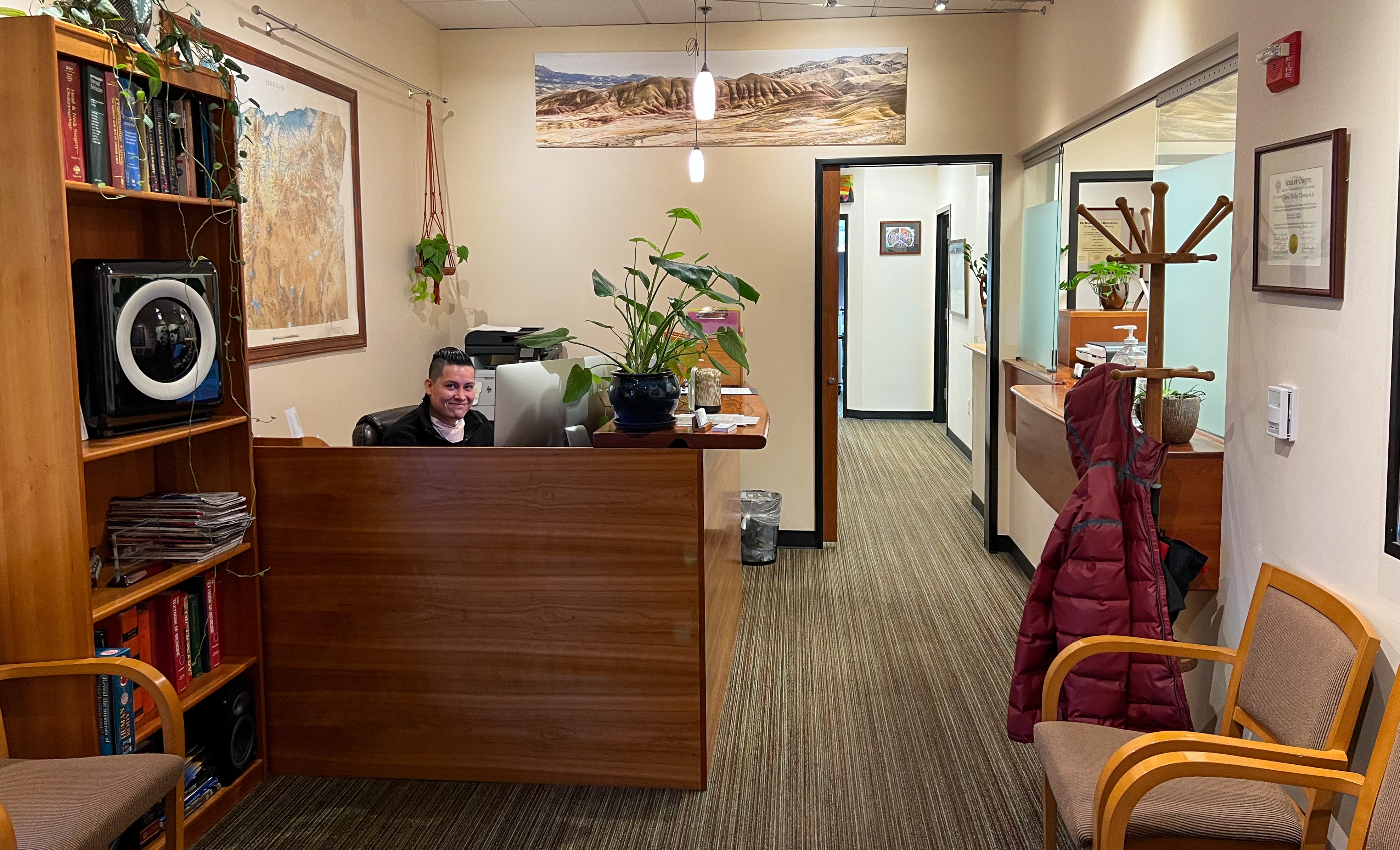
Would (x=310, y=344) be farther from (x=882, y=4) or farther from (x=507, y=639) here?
(x=882, y=4)

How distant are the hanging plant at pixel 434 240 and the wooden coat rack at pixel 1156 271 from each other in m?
3.49

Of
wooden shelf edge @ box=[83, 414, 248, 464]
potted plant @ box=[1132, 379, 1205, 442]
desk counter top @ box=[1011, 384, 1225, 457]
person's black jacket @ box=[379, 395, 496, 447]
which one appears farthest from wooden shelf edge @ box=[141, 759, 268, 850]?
potted plant @ box=[1132, 379, 1205, 442]

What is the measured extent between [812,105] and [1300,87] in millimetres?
3473

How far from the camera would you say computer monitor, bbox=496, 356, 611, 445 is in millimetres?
3264

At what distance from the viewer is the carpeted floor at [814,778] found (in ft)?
9.41

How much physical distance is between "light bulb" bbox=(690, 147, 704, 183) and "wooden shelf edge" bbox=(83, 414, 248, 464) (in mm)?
3067

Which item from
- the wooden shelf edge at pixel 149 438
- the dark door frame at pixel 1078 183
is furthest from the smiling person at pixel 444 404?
the dark door frame at pixel 1078 183

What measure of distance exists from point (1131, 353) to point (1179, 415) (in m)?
1.01

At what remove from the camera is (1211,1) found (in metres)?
2.94

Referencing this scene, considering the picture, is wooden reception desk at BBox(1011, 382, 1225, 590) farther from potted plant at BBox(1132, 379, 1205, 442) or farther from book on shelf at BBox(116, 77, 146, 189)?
book on shelf at BBox(116, 77, 146, 189)

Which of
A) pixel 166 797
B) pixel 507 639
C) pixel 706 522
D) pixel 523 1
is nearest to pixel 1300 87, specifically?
pixel 706 522

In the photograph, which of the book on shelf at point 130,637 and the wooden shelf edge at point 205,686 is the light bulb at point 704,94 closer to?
the wooden shelf edge at point 205,686

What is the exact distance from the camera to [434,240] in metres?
5.45

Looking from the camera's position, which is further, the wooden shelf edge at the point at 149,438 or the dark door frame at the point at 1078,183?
the dark door frame at the point at 1078,183
